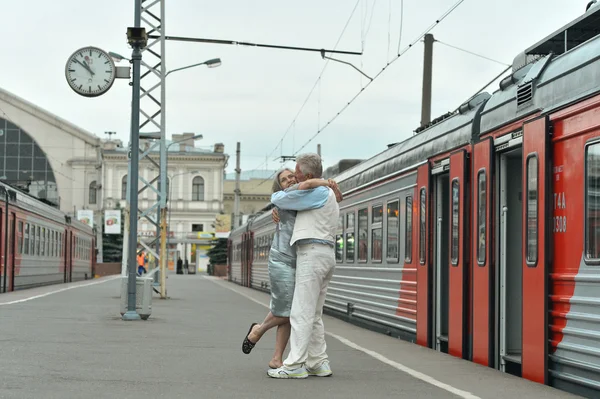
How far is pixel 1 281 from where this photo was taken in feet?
97.7

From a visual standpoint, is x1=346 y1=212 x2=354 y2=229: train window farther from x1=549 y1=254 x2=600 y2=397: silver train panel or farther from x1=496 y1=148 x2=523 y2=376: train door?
x1=549 y1=254 x2=600 y2=397: silver train panel

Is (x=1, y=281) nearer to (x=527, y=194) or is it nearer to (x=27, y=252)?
(x=27, y=252)

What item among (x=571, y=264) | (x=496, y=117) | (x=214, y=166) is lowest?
(x=571, y=264)

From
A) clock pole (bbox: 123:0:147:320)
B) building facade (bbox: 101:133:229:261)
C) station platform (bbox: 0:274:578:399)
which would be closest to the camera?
station platform (bbox: 0:274:578:399)

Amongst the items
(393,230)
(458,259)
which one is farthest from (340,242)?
(458,259)

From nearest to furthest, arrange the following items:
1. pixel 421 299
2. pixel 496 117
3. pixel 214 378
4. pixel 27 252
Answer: pixel 214 378, pixel 496 117, pixel 421 299, pixel 27 252

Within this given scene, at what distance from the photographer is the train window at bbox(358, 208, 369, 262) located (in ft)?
55.4

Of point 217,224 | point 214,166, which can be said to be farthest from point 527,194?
point 214,166

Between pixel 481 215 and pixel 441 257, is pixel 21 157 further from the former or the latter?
pixel 481 215

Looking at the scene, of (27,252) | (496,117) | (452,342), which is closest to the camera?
(496,117)

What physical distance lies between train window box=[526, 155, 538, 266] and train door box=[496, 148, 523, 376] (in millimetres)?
728

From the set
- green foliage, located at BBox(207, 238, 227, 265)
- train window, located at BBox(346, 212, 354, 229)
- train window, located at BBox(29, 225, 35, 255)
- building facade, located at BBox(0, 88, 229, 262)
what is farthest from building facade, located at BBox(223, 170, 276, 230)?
train window, located at BBox(346, 212, 354, 229)

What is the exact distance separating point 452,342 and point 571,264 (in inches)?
137

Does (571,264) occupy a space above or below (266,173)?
below
